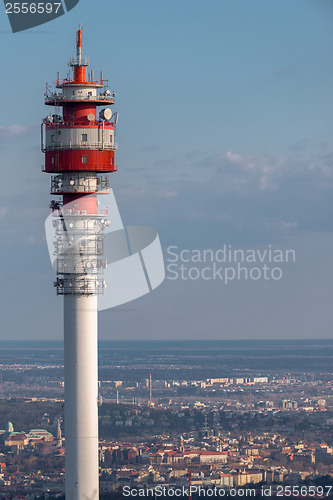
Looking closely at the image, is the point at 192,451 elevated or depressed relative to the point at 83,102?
depressed

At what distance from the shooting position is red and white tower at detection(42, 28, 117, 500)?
157ft

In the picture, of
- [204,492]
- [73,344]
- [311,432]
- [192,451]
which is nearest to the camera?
[73,344]

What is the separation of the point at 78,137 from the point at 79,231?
3.75m

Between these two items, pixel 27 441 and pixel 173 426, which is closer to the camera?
pixel 27 441

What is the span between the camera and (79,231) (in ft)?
159

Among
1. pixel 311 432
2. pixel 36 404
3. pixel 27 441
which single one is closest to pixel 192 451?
pixel 27 441

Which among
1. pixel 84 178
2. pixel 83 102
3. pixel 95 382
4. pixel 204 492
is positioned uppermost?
pixel 83 102

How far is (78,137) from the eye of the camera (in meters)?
48.2

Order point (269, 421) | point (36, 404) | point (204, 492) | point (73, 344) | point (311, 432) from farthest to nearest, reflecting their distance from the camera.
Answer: point (36, 404) → point (269, 421) → point (311, 432) → point (204, 492) → point (73, 344)

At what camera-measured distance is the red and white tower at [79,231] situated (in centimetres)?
4791

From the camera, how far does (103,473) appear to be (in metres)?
91.5

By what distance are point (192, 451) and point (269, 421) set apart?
4538 centimetres

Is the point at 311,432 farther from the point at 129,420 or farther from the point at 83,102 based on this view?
the point at 83,102

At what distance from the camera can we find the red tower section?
4812cm
